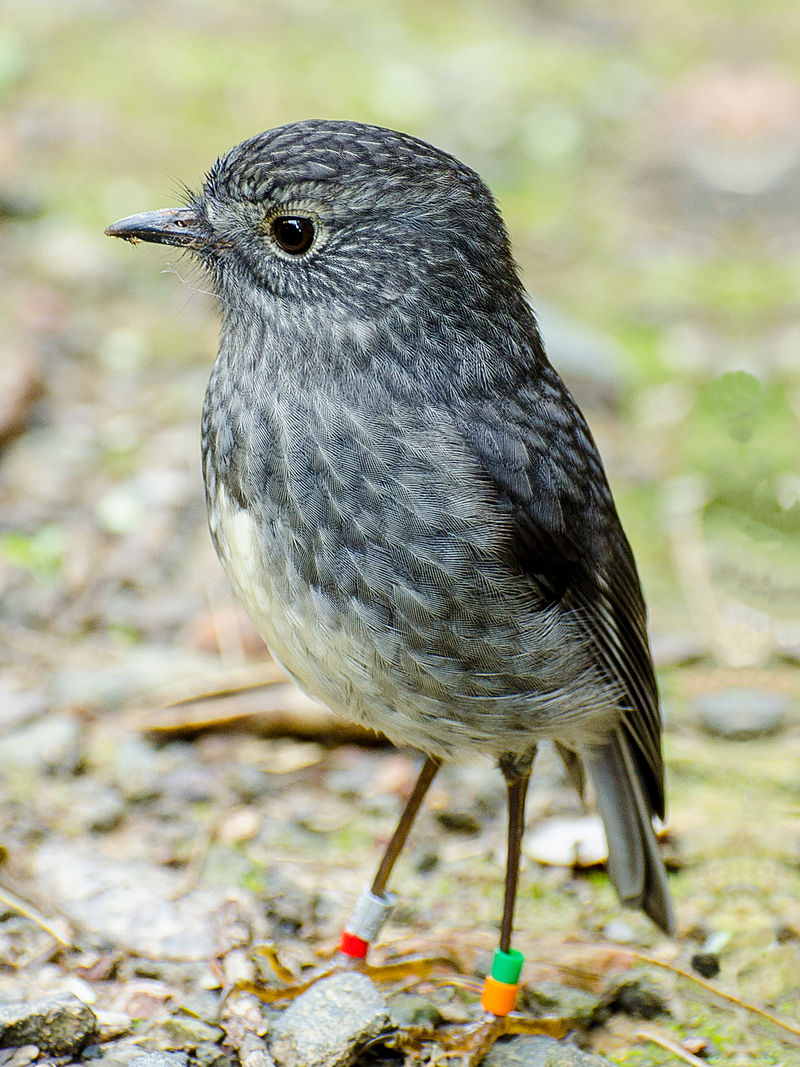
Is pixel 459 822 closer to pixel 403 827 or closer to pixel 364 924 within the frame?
pixel 403 827

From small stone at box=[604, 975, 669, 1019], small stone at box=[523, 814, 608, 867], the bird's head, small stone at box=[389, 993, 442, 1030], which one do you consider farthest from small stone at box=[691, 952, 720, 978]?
the bird's head

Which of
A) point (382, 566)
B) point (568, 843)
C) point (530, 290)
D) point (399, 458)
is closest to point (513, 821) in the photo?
point (568, 843)

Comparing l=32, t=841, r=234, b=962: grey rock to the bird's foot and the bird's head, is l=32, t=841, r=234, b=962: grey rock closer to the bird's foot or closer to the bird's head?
the bird's foot

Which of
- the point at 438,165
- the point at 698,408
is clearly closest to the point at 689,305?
the point at 698,408

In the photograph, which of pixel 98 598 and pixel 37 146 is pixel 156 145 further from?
pixel 98 598

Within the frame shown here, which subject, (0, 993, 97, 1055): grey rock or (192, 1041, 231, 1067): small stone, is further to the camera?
(192, 1041, 231, 1067): small stone
